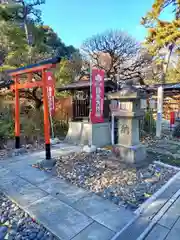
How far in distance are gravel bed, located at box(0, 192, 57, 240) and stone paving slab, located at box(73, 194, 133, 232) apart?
24.4 inches

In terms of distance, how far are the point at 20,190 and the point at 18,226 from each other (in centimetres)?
93

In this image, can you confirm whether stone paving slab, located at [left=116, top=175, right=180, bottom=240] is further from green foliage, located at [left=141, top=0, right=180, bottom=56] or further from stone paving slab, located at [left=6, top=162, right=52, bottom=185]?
green foliage, located at [left=141, top=0, right=180, bottom=56]

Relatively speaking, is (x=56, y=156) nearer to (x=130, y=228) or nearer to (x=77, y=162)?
(x=77, y=162)

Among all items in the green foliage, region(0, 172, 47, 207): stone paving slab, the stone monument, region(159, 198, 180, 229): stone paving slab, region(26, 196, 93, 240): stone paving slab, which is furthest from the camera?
the green foliage

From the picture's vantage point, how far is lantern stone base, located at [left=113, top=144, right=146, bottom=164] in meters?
4.08

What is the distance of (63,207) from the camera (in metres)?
2.48

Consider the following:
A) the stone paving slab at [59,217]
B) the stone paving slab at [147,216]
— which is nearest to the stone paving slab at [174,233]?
the stone paving slab at [147,216]

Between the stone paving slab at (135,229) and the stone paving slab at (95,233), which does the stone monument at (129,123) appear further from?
the stone paving slab at (95,233)

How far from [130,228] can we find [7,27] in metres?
11.9

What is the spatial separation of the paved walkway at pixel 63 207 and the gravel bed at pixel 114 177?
226 millimetres

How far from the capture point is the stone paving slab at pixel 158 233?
1916mm

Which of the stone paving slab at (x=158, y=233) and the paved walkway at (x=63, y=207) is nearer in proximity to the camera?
the stone paving slab at (x=158, y=233)

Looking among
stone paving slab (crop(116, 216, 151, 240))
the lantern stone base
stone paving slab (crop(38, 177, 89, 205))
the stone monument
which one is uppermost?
the stone monument

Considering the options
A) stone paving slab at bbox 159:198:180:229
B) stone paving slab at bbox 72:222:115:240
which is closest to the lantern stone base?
stone paving slab at bbox 159:198:180:229
